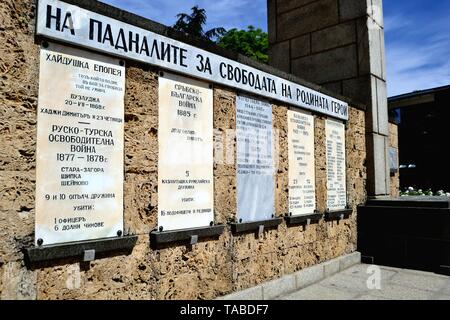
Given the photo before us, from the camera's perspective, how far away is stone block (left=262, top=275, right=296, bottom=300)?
13.7 ft

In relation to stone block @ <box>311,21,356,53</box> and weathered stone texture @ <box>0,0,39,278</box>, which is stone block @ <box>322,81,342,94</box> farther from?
weathered stone texture @ <box>0,0,39,278</box>

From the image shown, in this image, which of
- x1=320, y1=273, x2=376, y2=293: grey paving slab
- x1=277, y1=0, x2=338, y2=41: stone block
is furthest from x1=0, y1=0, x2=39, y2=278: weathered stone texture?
x1=277, y1=0, x2=338, y2=41: stone block

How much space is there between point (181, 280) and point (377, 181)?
4.69m

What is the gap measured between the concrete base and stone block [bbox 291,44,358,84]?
3468 mm

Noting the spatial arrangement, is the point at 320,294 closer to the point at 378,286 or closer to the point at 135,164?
the point at 378,286

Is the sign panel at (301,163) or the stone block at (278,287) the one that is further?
the sign panel at (301,163)

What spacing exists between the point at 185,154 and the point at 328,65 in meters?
5.06

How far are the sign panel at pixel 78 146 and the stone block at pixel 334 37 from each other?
5.50 m

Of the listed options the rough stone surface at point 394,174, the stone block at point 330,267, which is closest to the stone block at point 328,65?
the rough stone surface at point 394,174

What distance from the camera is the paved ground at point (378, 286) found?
4355 millimetres

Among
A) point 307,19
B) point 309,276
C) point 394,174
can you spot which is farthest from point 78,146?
point 394,174

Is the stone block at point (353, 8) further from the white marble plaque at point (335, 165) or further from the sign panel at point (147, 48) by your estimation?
the sign panel at point (147, 48)

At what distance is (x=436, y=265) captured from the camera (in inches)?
223
